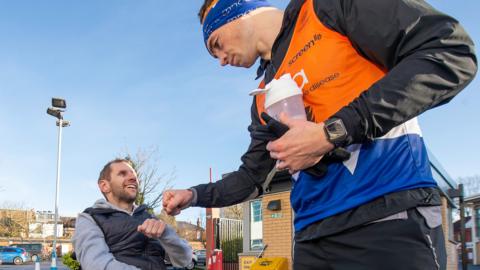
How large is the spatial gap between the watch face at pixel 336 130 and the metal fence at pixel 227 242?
59.1 ft

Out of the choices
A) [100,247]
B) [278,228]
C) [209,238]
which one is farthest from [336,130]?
[209,238]

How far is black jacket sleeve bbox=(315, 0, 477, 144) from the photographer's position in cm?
131

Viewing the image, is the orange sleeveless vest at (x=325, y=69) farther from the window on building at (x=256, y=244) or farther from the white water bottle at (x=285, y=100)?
the window on building at (x=256, y=244)

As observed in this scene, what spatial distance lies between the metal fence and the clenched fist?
16.9m

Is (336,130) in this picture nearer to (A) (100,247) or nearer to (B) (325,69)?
(B) (325,69)

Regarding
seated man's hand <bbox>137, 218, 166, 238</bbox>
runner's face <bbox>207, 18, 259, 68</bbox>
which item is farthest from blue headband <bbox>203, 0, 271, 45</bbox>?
seated man's hand <bbox>137, 218, 166, 238</bbox>

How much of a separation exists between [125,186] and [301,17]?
3.12 m

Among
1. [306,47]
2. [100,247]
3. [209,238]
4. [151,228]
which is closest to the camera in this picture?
[306,47]

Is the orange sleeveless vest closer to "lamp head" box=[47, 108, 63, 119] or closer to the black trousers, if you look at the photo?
the black trousers

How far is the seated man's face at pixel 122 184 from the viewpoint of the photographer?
4361 millimetres

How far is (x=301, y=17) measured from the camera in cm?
176

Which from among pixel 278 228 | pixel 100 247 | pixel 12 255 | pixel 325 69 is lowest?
pixel 12 255

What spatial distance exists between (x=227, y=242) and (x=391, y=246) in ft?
60.6

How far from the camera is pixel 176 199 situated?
2.30 metres
